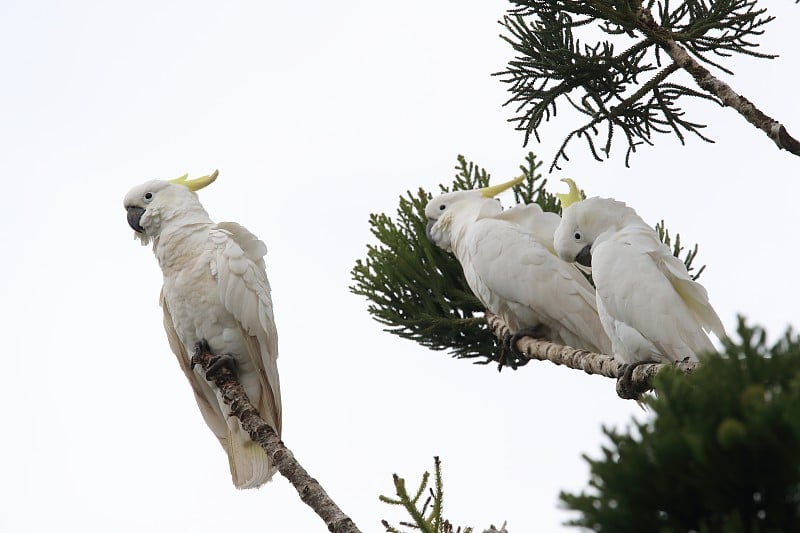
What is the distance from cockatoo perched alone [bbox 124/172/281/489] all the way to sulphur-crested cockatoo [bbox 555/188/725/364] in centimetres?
171

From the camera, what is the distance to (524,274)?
197 inches

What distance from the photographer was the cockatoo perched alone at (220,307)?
14.8 feet

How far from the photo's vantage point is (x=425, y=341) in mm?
4977

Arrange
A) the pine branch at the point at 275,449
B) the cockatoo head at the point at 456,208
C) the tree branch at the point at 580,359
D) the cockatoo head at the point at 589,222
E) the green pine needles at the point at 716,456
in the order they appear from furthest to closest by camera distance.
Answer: the cockatoo head at the point at 456,208 < the cockatoo head at the point at 589,222 < the tree branch at the point at 580,359 < the pine branch at the point at 275,449 < the green pine needles at the point at 716,456

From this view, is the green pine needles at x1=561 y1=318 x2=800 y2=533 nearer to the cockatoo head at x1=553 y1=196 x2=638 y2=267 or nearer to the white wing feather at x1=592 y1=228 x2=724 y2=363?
the white wing feather at x1=592 y1=228 x2=724 y2=363

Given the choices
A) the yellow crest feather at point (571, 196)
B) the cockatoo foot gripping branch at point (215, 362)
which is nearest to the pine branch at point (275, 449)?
the cockatoo foot gripping branch at point (215, 362)

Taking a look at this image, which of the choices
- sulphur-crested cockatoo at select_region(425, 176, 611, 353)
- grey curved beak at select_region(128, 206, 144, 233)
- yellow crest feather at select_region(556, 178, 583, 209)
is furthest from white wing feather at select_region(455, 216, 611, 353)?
grey curved beak at select_region(128, 206, 144, 233)

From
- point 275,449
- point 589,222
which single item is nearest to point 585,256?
point 589,222

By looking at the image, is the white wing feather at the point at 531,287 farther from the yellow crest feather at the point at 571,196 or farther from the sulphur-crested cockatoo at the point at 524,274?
the yellow crest feather at the point at 571,196

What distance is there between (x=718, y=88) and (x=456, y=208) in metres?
2.17

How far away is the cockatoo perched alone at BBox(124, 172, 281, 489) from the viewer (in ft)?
14.8

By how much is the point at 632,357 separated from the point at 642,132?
3.55 feet

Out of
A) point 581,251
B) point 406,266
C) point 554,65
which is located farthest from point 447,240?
point 554,65

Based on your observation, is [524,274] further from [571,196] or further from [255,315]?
[255,315]
